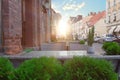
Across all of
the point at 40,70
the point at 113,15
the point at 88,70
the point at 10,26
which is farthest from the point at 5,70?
the point at 113,15

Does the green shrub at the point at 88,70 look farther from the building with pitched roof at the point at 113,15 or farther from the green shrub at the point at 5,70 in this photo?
the building with pitched roof at the point at 113,15

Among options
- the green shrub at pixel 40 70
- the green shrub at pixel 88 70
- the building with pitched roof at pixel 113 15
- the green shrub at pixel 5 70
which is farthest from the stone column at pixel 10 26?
the building with pitched roof at pixel 113 15

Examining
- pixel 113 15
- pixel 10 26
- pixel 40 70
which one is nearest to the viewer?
pixel 40 70

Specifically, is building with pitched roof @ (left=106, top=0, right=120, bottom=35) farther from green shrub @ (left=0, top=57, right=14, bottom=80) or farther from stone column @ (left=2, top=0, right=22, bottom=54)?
green shrub @ (left=0, top=57, right=14, bottom=80)

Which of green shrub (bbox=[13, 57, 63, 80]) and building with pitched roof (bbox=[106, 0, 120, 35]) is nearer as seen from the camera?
green shrub (bbox=[13, 57, 63, 80])

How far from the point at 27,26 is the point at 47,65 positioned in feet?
21.9

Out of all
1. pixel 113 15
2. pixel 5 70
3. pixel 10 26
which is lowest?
pixel 5 70

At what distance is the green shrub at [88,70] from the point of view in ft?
10.8

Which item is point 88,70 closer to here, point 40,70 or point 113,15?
point 40,70

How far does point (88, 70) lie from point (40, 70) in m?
0.69

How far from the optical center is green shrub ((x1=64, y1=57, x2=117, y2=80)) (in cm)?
331

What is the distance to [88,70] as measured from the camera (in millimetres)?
3334

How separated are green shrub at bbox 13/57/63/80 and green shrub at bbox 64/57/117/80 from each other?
17 centimetres

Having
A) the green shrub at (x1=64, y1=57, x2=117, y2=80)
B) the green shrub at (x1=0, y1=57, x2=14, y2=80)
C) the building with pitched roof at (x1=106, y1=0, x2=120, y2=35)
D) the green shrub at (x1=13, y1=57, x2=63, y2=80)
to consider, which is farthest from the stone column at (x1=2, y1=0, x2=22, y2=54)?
the building with pitched roof at (x1=106, y1=0, x2=120, y2=35)
